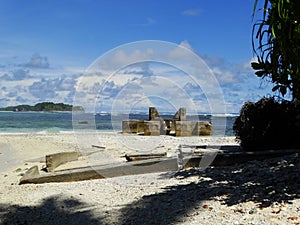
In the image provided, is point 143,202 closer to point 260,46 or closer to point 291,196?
point 291,196

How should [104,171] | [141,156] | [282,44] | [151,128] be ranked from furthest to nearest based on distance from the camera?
[151,128] → [141,156] → [104,171] → [282,44]

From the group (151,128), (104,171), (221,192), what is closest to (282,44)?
(221,192)

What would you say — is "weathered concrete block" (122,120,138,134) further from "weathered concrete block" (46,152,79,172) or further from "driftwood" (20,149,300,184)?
"driftwood" (20,149,300,184)

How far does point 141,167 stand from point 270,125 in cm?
358

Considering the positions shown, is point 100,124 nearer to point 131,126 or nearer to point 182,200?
point 131,126

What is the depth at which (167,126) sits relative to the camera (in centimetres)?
2191

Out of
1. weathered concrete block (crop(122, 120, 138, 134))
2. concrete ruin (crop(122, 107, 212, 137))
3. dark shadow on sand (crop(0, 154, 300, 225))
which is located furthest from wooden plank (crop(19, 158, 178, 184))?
weathered concrete block (crop(122, 120, 138, 134))

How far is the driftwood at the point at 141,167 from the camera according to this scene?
292 inches

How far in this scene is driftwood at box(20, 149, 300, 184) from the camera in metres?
7.41

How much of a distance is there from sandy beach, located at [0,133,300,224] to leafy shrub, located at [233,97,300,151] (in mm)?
2012

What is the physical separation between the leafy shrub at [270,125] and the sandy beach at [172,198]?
2012mm

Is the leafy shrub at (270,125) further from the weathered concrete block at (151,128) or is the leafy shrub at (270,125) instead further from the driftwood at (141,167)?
the weathered concrete block at (151,128)

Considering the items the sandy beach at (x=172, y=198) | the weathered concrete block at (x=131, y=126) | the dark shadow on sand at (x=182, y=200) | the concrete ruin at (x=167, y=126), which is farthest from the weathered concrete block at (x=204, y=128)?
the dark shadow on sand at (x=182, y=200)

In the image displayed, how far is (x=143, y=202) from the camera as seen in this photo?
5.38 metres
